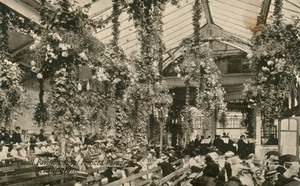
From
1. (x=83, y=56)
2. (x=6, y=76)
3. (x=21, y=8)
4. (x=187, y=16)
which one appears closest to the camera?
(x=83, y=56)

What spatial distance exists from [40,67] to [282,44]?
4.73m

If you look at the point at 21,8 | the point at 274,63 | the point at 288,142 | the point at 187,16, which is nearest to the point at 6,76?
the point at 21,8

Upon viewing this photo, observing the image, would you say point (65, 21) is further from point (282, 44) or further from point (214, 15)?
point (214, 15)

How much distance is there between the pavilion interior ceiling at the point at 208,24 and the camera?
39.4 feet

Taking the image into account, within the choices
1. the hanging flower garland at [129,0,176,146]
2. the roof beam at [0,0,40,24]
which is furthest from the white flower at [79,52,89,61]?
the roof beam at [0,0,40,24]

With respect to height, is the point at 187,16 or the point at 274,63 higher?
the point at 187,16

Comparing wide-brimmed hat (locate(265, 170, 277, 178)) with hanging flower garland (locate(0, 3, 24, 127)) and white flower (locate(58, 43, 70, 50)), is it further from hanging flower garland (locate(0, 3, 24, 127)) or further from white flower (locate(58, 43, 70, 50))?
hanging flower garland (locate(0, 3, 24, 127))

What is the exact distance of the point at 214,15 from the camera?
715 inches

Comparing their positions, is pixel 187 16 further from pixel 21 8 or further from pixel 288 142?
pixel 21 8

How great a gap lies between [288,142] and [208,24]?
1067 centimetres

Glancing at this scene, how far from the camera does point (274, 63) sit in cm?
946

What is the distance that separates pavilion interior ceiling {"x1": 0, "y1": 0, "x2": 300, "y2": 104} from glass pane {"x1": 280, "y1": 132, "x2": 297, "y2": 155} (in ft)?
7.77

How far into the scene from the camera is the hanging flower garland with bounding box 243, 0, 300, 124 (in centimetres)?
925

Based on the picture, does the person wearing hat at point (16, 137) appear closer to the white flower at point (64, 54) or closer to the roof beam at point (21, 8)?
the roof beam at point (21, 8)
